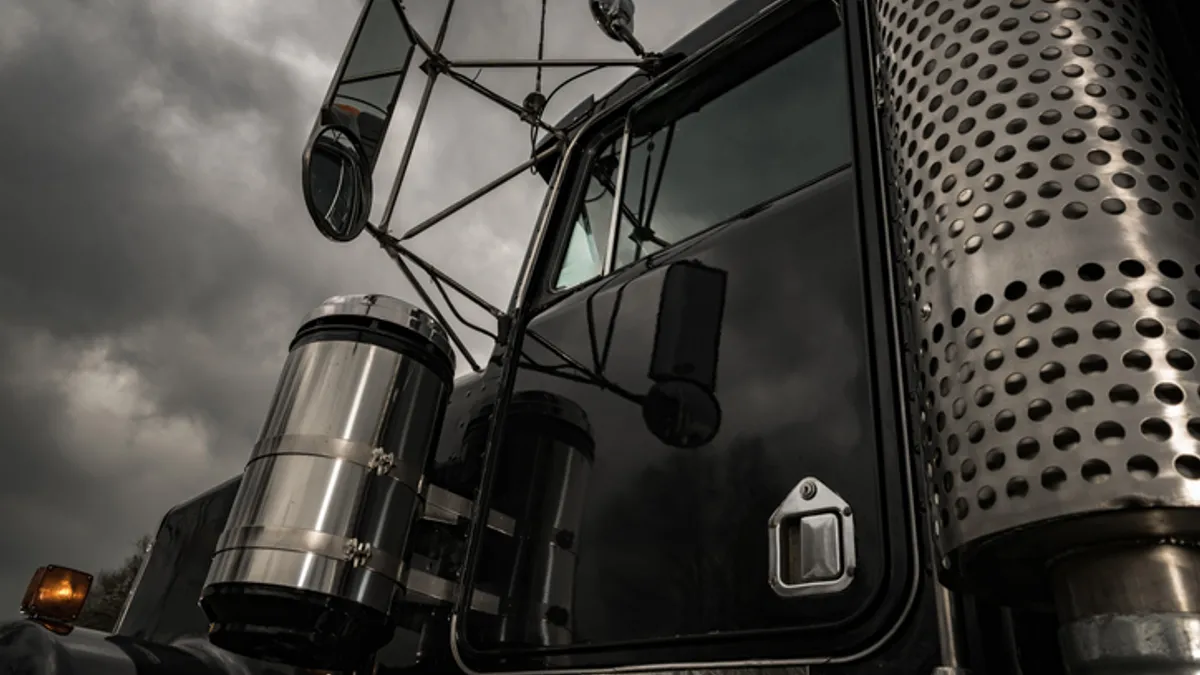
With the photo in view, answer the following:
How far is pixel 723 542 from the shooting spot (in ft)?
4.16

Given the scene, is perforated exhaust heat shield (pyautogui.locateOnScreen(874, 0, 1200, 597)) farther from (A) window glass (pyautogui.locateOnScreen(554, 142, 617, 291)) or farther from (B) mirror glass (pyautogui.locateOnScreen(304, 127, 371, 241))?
(B) mirror glass (pyautogui.locateOnScreen(304, 127, 371, 241))

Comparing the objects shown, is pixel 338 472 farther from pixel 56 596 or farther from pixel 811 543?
pixel 811 543

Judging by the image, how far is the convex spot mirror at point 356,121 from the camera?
2.03 meters

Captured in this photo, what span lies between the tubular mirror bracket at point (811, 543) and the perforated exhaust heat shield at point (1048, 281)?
29cm

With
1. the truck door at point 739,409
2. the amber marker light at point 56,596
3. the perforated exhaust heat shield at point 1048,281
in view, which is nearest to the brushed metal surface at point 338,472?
the truck door at point 739,409

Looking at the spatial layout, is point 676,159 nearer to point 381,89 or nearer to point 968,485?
point 381,89

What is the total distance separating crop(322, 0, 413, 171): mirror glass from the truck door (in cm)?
70

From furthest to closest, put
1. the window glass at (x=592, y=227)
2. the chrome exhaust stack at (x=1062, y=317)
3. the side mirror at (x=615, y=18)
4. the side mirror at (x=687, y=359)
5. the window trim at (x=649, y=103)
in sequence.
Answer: the side mirror at (x=615, y=18) → the window glass at (x=592, y=227) → the window trim at (x=649, y=103) → the side mirror at (x=687, y=359) → the chrome exhaust stack at (x=1062, y=317)

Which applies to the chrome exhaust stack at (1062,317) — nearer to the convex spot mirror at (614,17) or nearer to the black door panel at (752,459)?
the black door panel at (752,459)

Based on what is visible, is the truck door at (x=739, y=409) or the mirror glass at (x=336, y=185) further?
the mirror glass at (x=336, y=185)

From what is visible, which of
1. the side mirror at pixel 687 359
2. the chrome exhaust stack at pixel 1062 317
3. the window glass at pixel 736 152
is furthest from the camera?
the window glass at pixel 736 152

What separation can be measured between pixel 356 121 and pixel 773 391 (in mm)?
1405

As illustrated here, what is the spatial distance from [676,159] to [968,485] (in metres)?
1.46

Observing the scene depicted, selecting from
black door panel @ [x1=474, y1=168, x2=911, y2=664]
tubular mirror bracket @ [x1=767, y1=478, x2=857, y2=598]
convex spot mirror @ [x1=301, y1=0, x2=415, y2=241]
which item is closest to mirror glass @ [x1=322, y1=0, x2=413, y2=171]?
convex spot mirror @ [x1=301, y1=0, x2=415, y2=241]
